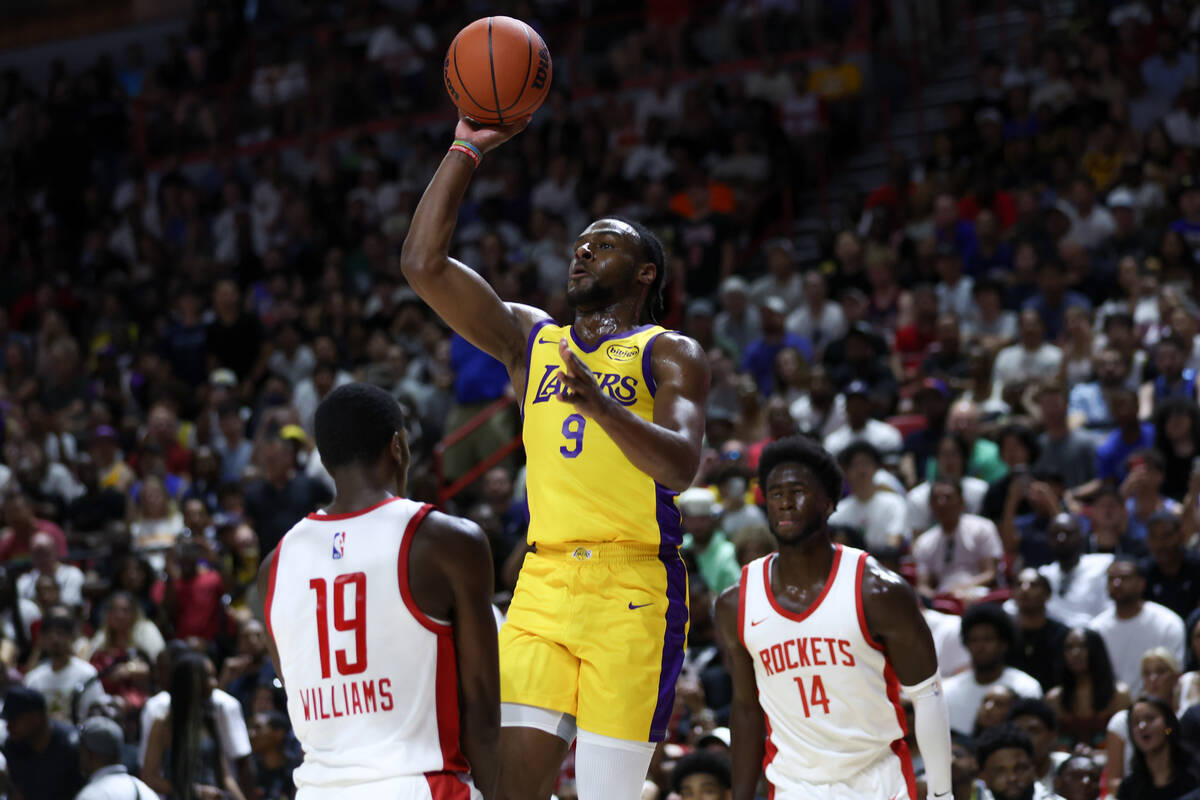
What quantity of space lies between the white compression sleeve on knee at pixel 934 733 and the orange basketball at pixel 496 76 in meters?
2.34

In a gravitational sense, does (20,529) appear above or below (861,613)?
above

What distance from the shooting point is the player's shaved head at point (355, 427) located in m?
3.94

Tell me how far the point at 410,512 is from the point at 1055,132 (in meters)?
11.5

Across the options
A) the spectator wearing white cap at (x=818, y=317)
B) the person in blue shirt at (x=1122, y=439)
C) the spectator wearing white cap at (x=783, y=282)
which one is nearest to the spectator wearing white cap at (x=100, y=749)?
the person in blue shirt at (x=1122, y=439)

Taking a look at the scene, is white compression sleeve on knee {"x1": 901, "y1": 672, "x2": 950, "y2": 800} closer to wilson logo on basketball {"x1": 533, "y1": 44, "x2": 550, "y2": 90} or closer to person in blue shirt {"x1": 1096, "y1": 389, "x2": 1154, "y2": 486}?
wilson logo on basketball {"x1": 533, "y1": 44, "x2": 550, "y2": 90}

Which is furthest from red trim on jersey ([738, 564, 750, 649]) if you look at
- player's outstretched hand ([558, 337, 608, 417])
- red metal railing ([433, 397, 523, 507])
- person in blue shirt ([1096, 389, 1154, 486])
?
red metal railing ([433, 397, 523, 507])

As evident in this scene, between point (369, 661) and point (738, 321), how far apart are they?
9877 millimetres

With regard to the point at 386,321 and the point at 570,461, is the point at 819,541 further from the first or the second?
the point at 386,321

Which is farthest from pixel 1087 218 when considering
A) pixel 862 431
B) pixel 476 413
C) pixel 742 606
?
pixel 742 606

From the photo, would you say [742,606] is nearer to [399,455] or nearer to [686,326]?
[399,455]

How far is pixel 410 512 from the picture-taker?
387 centimetres

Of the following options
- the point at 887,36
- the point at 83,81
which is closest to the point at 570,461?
the point at 887,36

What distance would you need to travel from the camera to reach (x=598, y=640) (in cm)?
464

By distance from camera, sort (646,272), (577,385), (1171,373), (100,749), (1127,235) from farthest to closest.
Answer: (1127,235), (1171,373), (100,749), (646,272), (577,385)
